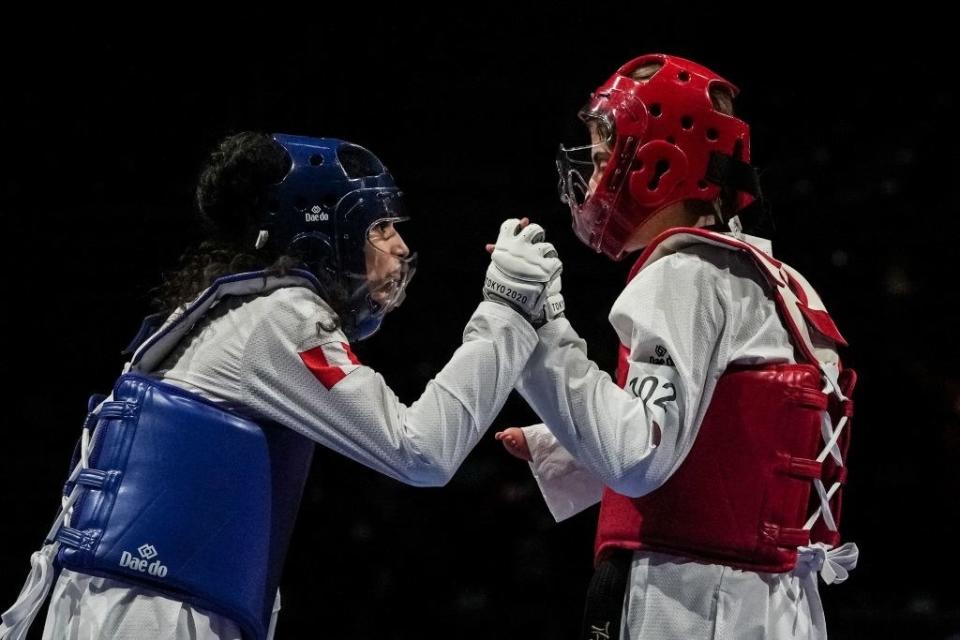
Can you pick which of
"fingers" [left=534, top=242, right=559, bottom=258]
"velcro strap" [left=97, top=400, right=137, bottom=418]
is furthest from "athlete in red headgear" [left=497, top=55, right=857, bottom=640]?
"velcro strap" [left=97, top=400, right=137, bottom=418]

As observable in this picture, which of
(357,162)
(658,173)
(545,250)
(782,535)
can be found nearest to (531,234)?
(545,250)

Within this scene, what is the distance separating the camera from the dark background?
4.12m

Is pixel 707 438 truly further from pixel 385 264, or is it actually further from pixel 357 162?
pixel 357 162

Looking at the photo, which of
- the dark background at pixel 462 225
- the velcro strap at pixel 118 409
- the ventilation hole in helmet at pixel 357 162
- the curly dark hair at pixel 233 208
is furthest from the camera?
the dark background at pixel 462 225

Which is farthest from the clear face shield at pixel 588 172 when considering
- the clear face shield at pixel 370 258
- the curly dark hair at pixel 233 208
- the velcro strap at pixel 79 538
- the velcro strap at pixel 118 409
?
the velcro strap at pixel 79 538

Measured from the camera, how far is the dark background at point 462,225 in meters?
4.12

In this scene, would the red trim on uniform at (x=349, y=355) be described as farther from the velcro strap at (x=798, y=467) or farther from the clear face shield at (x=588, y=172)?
the velcro strap at (x=798, y=467)

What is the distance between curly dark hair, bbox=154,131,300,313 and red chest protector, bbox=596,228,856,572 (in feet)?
3.20

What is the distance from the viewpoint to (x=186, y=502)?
2.18 metres

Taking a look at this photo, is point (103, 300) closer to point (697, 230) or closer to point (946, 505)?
point (697, 230)

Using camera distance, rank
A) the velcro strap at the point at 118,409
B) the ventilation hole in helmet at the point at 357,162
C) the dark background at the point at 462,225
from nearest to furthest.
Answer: the velcro strap at the point at 118,409
the ventilation hole in helmet at the point at 357,162
the dark background at the point at 462,225

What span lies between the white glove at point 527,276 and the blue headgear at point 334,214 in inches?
14.9

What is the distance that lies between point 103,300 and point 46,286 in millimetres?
255

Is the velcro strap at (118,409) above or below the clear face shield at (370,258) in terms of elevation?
below
